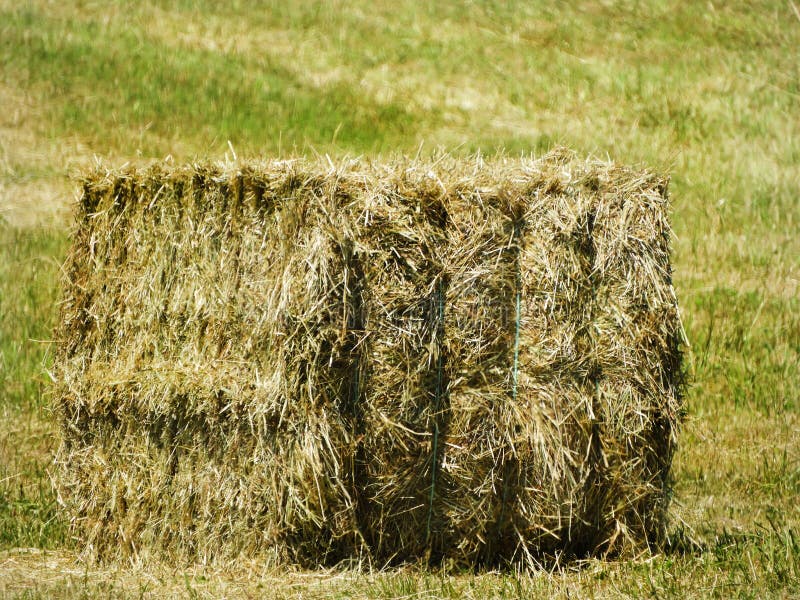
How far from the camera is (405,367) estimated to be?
509 cm

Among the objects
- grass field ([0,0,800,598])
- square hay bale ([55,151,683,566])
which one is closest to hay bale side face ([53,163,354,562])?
square hay bale ([55,151,683,566])

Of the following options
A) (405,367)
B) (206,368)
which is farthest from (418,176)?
(206,368)

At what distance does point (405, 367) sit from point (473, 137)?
698 cm

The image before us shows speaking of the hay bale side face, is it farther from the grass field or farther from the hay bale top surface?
the grass field

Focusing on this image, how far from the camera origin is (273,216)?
5.22 metres

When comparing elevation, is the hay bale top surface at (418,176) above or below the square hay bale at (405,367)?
above

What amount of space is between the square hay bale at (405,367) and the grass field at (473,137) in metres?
0.27

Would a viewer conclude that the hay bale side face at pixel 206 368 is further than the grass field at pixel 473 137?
No

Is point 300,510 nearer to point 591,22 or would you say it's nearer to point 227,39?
point 227,39

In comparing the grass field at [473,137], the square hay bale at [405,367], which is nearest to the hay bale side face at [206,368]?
the square hay bale at [405,367]

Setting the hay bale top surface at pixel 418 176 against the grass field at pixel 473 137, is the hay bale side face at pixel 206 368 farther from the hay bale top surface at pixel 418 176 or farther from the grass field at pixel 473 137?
the grass field at pixel 473 137

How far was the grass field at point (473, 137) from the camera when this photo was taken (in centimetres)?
523

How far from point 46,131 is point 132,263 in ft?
22.4

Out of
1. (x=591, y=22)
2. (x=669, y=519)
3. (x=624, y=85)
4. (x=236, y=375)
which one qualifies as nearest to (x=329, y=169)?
(x=236, y=375)
